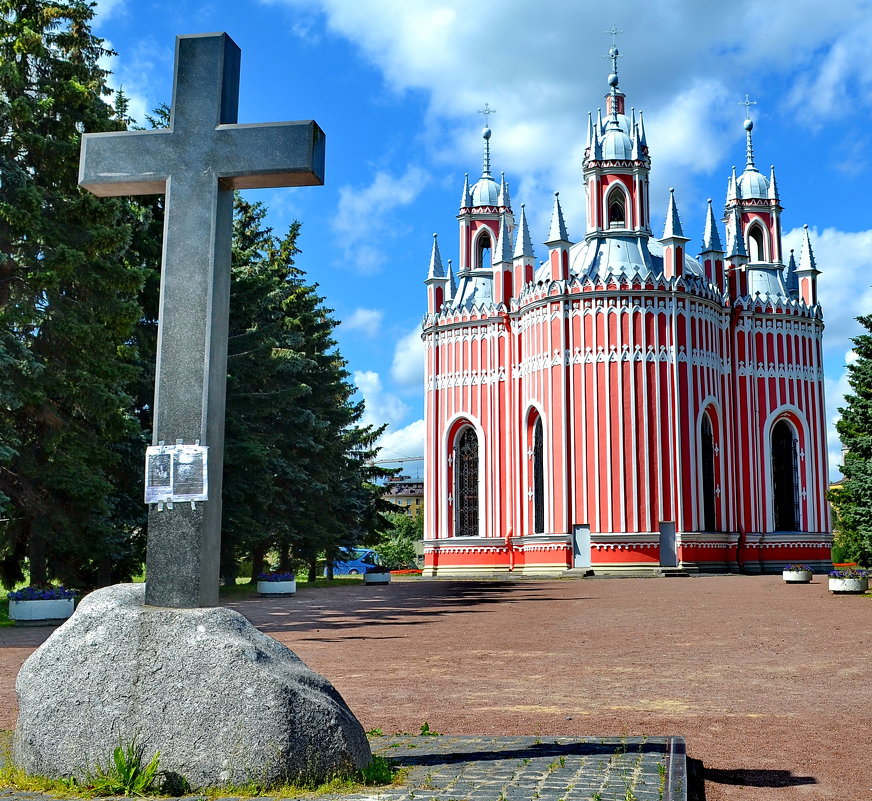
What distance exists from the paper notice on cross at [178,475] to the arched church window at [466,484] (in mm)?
41352

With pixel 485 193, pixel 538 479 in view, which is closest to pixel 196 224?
pixel 538 479

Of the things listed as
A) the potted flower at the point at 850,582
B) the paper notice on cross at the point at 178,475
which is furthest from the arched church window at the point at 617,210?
the paper notice on cross at the point at 178,475

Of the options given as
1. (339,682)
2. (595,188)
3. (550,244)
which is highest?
(595,188)

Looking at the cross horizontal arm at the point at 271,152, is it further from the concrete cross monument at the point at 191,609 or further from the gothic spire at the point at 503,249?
the gothic spire at the point at 503,249

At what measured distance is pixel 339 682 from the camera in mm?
11227

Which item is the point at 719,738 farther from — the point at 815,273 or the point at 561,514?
the point at 815,273

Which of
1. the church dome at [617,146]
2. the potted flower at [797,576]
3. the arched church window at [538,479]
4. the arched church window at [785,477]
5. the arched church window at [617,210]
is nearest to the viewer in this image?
the potted flower at [797,576]

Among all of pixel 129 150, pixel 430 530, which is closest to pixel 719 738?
pixel 129 150

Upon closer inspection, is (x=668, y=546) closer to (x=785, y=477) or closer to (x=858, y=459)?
(x=785, y=477)

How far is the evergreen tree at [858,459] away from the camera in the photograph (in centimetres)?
2412

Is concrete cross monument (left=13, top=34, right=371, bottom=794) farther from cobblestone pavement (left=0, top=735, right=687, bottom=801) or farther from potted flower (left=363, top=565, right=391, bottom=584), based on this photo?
potted flower (left=363, top=565, right=391, bottom=584)

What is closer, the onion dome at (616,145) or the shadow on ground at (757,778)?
the shadow on ground at (757,778)

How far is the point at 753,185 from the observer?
5116 cm

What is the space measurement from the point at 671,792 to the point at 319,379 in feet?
118
